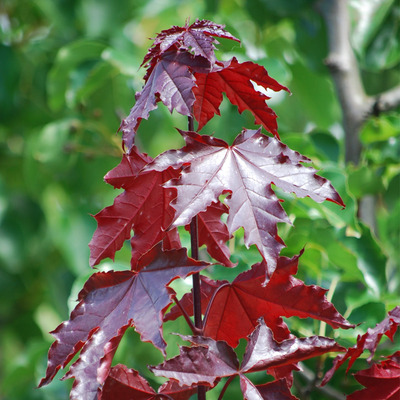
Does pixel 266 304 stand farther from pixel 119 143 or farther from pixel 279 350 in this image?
pixel 119 143

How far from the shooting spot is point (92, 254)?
0.38m

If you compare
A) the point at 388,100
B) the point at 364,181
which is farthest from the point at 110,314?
the point at 388,100

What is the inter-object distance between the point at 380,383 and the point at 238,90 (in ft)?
0.64

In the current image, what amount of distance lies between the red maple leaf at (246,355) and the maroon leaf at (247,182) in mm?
46

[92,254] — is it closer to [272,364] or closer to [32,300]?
[272,364]

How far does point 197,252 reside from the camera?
1.23ft

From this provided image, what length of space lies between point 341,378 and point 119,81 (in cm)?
72

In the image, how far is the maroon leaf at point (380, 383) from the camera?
0.37 metres

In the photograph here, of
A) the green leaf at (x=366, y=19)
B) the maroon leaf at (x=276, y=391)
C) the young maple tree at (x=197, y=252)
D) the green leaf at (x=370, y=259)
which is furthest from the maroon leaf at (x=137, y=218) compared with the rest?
the green leaf at (x=366, y=19)

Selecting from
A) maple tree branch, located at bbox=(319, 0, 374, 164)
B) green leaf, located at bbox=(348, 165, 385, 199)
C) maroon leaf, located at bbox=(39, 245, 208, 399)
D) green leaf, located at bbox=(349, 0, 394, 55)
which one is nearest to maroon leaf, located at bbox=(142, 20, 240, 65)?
maroon leaf, located at bbox=(39, 245, 208, 399)

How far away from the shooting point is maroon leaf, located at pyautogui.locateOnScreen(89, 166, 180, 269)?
0.38 m

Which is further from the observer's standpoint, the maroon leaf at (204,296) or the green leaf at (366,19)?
the green leaf at (366,19)

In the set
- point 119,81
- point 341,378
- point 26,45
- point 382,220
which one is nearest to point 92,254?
point 341,378

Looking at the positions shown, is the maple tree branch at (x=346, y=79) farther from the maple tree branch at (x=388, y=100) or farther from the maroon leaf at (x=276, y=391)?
the maroon leaf at (x=276, y=391)
